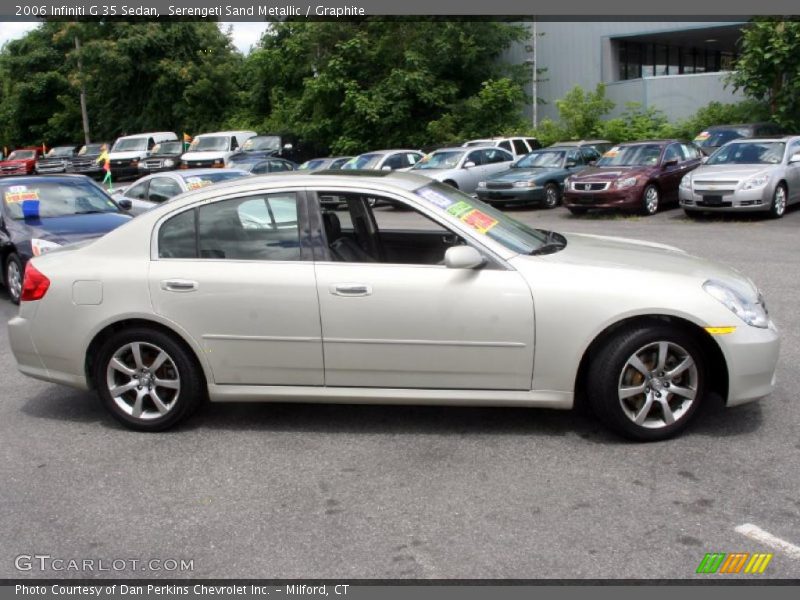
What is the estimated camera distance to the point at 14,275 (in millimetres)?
9703

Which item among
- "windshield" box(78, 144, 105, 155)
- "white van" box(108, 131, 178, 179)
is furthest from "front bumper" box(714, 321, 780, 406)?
"windshield" box(78, 144, 105, 155)

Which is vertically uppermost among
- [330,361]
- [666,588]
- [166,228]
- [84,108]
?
[84,108]

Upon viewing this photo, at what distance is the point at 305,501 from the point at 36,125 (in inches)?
2270

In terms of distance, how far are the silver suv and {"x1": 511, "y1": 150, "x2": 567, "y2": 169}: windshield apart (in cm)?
515

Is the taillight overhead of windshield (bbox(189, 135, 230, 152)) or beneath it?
beneath

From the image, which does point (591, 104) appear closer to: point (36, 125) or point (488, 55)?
point (488, 55)

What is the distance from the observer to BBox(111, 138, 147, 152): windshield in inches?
1501

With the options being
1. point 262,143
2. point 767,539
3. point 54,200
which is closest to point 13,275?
point 54,200

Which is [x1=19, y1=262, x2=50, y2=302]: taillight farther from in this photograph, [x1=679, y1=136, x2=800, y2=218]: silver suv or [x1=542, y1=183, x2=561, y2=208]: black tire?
[x1=542, y1=183, x2=561, y2=208]: black tire

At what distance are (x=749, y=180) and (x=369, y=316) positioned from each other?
13110 millimetres

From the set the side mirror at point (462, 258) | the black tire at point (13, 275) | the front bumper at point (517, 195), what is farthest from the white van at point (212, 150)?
the side mirror at point (462, 258)

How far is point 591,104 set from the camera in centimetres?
2847

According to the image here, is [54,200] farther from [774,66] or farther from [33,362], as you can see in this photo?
[774,66]

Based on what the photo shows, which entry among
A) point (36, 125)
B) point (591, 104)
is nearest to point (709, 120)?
point (591, 104)
